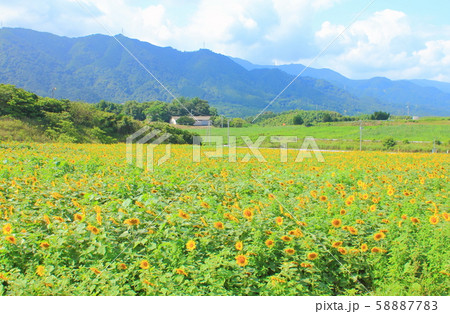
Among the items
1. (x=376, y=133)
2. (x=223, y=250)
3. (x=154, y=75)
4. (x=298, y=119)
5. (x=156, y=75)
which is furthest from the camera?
(x=376, y=133)

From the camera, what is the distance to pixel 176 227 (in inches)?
145

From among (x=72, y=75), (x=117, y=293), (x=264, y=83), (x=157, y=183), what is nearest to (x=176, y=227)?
(x=117, y=293)

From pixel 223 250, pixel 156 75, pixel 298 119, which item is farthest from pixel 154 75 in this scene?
pixel 298 119

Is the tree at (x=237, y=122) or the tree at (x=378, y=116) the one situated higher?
the tree at (x=378, y=116)

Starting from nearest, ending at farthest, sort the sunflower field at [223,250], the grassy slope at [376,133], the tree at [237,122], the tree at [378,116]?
the sunflower field at [223,250] → the tree at [237,122] → the grassy slope at [376,133] → the tree at [378,116]

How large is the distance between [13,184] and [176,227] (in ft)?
11.9

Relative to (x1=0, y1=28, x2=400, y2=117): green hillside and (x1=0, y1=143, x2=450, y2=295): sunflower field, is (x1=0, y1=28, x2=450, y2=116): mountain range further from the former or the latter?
(x1=0, y1=143, x2=450, y2=295): sunflower field

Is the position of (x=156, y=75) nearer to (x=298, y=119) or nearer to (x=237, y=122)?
(x=237, y=122)

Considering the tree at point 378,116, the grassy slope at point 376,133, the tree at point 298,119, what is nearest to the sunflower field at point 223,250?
the grassy slope at point 376,133

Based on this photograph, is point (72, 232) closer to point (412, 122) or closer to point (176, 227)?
point (176, 227)

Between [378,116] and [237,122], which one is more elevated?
[378,116]

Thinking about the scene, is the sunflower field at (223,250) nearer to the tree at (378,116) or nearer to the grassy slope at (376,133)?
the grassy slope at (376,133)

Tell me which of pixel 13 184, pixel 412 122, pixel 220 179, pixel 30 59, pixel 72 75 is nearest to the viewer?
pixel 13 184
